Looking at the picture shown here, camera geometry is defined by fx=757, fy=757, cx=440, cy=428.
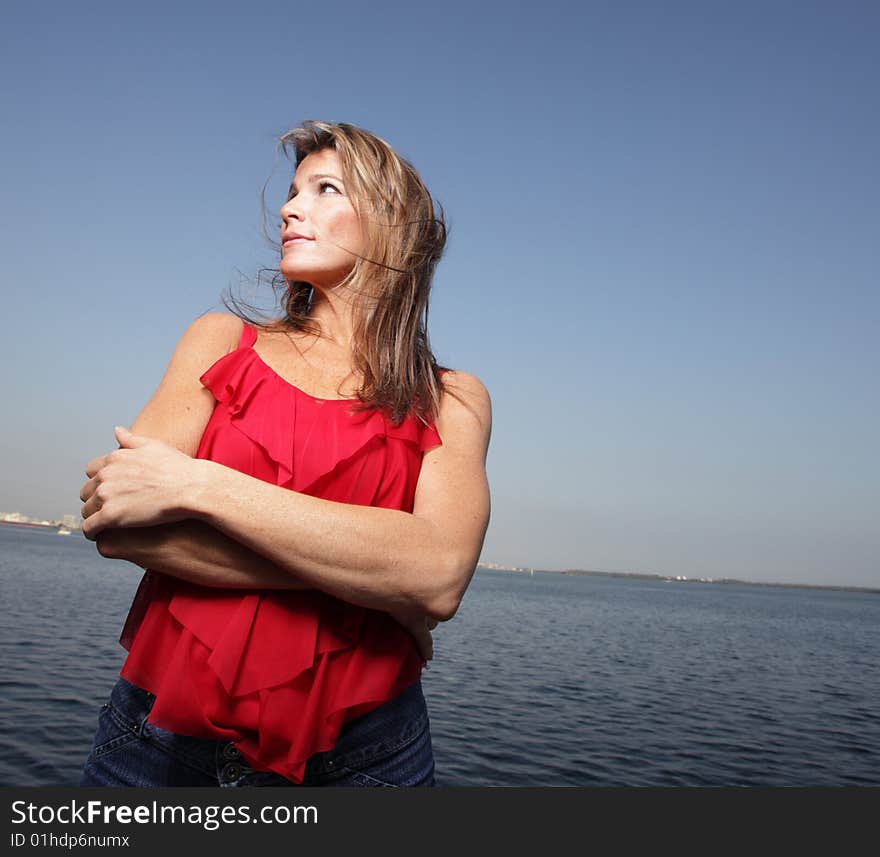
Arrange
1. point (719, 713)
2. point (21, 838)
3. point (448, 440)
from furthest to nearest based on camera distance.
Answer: point (719, 713) → point (448, 440) → point (21, 838)

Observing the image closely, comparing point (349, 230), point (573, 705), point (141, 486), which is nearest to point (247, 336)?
point (349, 230)

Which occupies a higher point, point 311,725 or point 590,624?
point 311,725

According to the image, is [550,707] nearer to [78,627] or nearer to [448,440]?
[78,627]

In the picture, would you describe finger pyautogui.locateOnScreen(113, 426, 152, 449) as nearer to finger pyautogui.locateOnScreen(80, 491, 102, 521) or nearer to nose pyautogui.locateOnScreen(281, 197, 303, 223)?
finger pyautogui.locateOnScreen(80, 491, 102, 521)

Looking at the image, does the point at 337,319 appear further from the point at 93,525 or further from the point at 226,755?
the point at 226,755

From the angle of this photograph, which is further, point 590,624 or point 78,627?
point 590,624

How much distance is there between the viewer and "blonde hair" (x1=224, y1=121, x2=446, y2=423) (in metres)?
2.17

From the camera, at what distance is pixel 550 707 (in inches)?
720

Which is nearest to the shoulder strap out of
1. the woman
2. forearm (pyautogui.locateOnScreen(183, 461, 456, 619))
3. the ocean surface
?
the woman

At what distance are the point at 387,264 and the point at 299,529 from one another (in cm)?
90

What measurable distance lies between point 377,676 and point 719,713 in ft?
67.3

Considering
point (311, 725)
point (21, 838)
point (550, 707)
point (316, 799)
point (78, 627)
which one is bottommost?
point (78, 627)

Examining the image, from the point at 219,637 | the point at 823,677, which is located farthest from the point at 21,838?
the point at 823,677

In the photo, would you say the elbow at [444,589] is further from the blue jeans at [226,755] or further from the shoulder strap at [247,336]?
the shoulder strap at [247,336]
